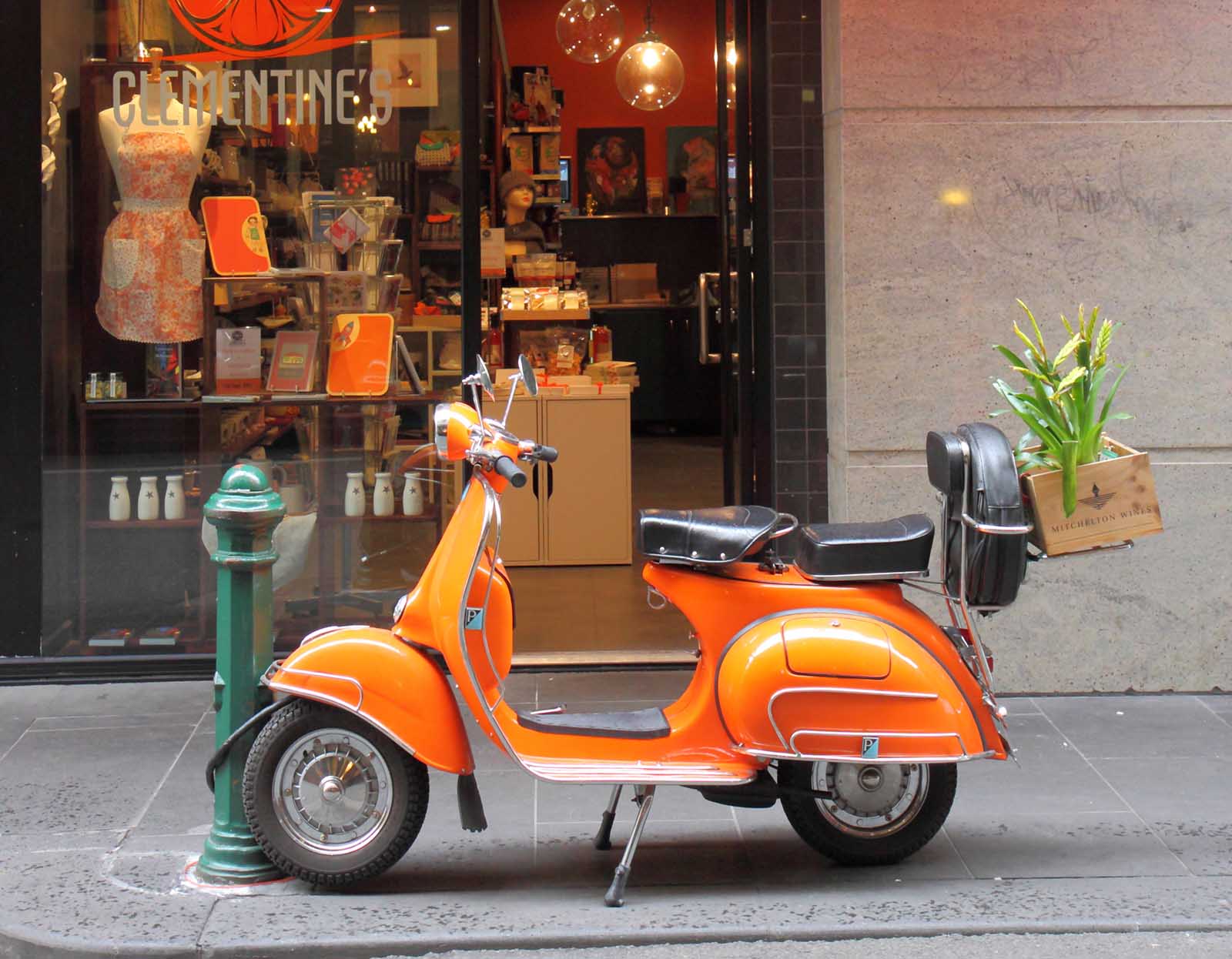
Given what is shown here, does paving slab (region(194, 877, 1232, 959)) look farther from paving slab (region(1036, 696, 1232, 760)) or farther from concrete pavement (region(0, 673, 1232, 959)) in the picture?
paving slab (region(1036, 696, 1232, 760))

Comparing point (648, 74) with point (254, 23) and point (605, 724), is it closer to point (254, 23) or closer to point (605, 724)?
point (254, 23)

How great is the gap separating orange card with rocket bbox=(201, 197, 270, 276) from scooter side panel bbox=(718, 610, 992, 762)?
11.3 ft

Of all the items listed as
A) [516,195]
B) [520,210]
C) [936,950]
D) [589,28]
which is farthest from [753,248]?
[520,210]

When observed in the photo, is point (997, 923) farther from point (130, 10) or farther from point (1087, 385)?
point (130, 10)

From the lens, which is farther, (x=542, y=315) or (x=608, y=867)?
(x=542, y=315)

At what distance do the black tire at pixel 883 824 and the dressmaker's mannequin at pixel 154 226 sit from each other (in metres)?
3.70

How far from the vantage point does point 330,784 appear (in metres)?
4.34

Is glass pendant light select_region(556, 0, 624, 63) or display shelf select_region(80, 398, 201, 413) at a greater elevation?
glass pendant light select_region(556, 0, 624, 63)

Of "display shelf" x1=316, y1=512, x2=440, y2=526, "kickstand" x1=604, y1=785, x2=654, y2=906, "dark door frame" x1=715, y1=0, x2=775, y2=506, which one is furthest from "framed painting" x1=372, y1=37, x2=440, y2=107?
"kickstand" x1=604, y1=785, x2=654, y2=906

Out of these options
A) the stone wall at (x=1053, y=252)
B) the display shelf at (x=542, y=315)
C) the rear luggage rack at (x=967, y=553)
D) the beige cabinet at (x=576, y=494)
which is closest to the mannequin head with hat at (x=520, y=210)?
the display shelf at (x=542, y=315)

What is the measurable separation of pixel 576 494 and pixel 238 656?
15.5 feet

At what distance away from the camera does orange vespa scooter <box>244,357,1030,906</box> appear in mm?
4285

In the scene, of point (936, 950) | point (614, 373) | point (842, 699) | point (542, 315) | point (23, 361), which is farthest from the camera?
point (542, 315)

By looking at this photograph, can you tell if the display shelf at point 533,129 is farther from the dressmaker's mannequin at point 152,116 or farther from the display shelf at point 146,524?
the display shelf at point 146,524
